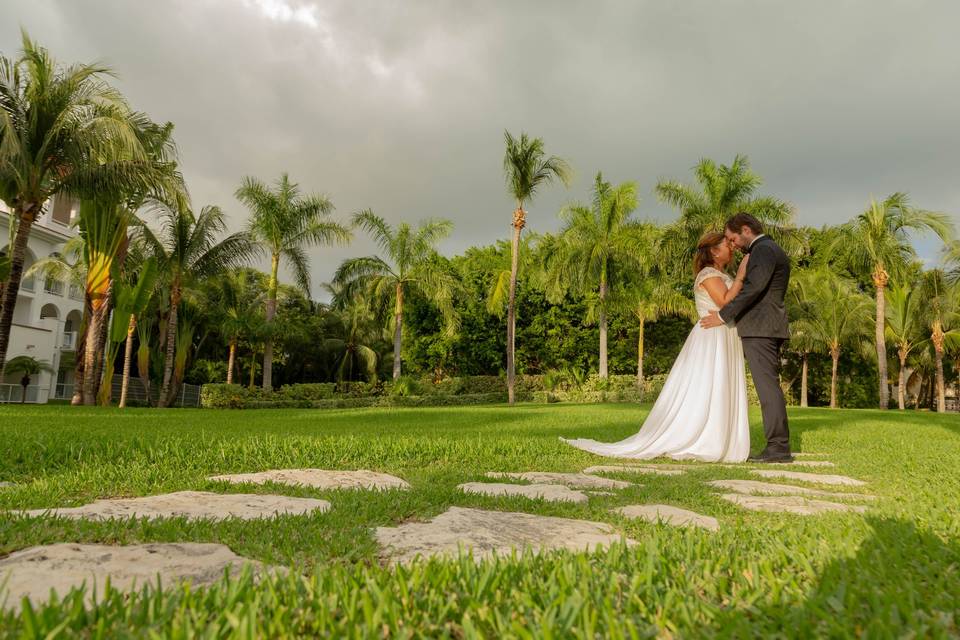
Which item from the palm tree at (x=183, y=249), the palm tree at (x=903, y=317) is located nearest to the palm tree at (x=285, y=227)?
the palm tree at (x=183, y=249)

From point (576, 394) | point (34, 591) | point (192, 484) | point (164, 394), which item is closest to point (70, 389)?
point (164, 394)

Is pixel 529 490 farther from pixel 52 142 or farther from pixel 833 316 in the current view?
pixel 833 316

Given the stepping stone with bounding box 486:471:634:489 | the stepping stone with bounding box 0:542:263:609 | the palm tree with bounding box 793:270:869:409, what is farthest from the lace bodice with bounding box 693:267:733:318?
the palm tree with bounding box 793:270:869:409

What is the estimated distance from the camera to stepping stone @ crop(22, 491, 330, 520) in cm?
253

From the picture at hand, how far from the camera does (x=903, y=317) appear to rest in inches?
1281

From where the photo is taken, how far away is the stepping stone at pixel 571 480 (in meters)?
3.74

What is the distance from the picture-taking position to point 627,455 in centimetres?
592

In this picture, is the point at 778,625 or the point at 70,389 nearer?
the point at 778,625

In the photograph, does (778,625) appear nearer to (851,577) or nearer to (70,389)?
(851,577)

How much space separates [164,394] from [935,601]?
2629 centimetres

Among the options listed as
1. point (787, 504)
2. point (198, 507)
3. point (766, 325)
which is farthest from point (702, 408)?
point (198, 507)

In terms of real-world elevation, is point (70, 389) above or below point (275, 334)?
below

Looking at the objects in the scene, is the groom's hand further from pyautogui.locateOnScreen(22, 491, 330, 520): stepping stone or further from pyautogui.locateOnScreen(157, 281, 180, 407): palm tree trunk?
pyautogui.locateOnScreen(157, 281, 180, 407): palm tree trunk

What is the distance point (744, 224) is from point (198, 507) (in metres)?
5.53
